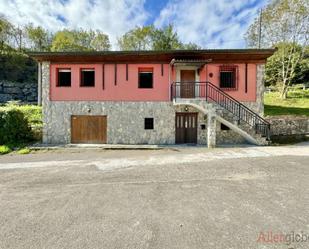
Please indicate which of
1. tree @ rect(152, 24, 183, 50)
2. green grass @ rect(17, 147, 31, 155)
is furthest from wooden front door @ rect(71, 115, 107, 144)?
tree @ rect(152, 24, 183, 50)

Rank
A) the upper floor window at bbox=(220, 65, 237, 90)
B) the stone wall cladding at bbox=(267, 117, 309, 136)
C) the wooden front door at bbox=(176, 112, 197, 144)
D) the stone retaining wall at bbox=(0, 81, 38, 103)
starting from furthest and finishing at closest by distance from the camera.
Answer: the stone retaining wall at bbox=(0, 81, 38, 103)
the stone wall cladding at bbox=(267, 117, 309, 136)
the wooden front door at bbox=(176, 112, 197, 144)
the upper floor window at bbox=(220, 65, 237, 90)

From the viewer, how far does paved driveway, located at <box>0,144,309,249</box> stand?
131 inches

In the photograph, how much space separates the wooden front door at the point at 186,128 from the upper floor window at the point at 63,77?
7.60m

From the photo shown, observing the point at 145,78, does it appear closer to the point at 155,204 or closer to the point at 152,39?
the point at 155,204

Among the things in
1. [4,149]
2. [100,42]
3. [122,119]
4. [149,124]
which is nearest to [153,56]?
[149,124]

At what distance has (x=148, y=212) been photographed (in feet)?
14.0

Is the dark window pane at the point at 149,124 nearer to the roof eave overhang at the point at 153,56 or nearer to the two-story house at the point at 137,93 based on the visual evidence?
the two-story house at the point at 137,93

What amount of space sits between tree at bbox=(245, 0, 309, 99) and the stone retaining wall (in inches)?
1175

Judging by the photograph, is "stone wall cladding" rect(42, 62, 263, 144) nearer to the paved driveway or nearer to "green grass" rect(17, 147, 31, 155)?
"green grass" rect(17, 147, 31, 155)

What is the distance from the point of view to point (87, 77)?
45.1 feet

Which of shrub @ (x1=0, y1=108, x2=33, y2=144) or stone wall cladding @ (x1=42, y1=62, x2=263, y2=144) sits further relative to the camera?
stone wall cladding @ (x1=42, y1=62, x2=263, y2=144)

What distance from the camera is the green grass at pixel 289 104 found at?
17745 mm

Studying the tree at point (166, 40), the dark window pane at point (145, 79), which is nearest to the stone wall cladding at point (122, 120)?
the dark window pane at point (145, 79)

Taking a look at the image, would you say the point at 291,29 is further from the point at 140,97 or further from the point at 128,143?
the point at 128,143
